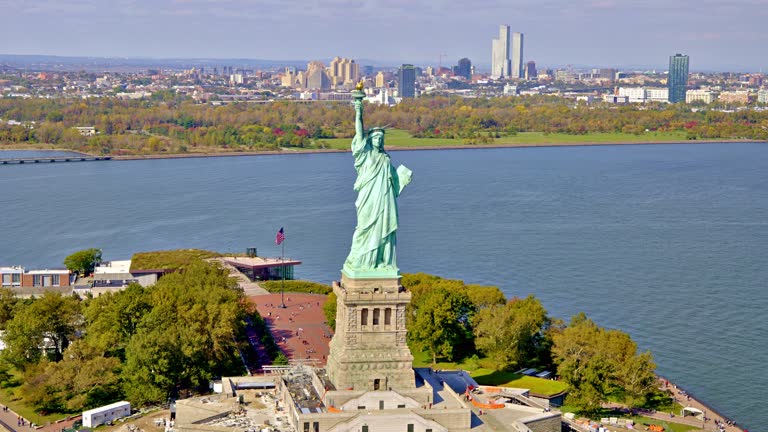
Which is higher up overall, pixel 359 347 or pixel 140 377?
pixel 359 347

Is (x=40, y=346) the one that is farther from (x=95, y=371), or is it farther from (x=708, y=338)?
(x=708, y=338)

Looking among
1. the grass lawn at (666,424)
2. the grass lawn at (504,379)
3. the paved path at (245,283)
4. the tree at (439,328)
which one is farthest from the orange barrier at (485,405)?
the paved path at (245,283)

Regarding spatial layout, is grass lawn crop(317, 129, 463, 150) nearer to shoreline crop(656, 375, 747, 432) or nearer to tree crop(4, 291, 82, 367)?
tree crop(4, 291, 82, 367)

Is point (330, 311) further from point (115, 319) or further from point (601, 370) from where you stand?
point (601, 370)

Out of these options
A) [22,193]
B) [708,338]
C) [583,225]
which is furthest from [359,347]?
[22,193]

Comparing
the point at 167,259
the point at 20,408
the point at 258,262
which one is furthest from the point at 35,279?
the point at 20,408

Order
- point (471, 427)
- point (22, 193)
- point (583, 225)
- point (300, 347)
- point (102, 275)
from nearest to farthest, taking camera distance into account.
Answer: point (471, 427) → point (300, 347) → point (102, 275) → point (583, 225) → point (22, 193)
